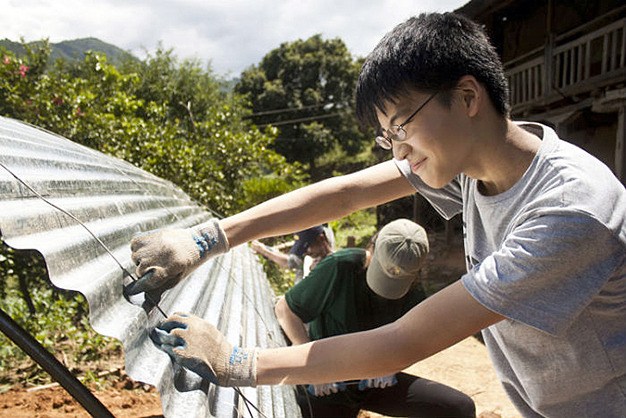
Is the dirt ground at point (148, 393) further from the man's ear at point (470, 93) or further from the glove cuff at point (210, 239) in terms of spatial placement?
the man's ear at point (470, 93)

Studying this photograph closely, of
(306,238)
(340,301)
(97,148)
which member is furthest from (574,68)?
(97,148)

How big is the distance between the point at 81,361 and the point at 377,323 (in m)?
2.69

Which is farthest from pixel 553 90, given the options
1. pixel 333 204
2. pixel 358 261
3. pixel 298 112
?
pixel 298 112

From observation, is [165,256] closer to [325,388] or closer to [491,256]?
[491,256]

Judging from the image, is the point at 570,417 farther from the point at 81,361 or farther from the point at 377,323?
the point at 81,361

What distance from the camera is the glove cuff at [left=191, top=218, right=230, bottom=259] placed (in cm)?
148

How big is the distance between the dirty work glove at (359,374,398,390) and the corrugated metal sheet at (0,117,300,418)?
0.62m

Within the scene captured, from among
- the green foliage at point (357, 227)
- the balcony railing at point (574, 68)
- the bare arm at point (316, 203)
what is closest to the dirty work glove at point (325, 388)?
the bare arm at point (316, 203)

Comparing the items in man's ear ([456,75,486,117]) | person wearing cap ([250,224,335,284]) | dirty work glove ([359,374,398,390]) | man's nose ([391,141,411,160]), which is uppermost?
man's ear ([456,75,486,117])

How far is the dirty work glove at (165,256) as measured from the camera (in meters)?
1.25

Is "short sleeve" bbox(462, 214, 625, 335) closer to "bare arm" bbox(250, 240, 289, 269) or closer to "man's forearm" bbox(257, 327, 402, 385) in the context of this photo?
"man's forearm" bbox(257, 327, 402, 385)

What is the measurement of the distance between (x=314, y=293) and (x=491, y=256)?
4.93 feet

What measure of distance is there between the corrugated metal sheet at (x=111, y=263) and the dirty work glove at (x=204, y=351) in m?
0.07

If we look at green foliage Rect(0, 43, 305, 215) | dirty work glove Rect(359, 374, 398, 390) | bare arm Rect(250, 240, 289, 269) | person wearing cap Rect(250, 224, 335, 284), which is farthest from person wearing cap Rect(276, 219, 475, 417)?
green foliage Rect(0, 43, 305, 215)
